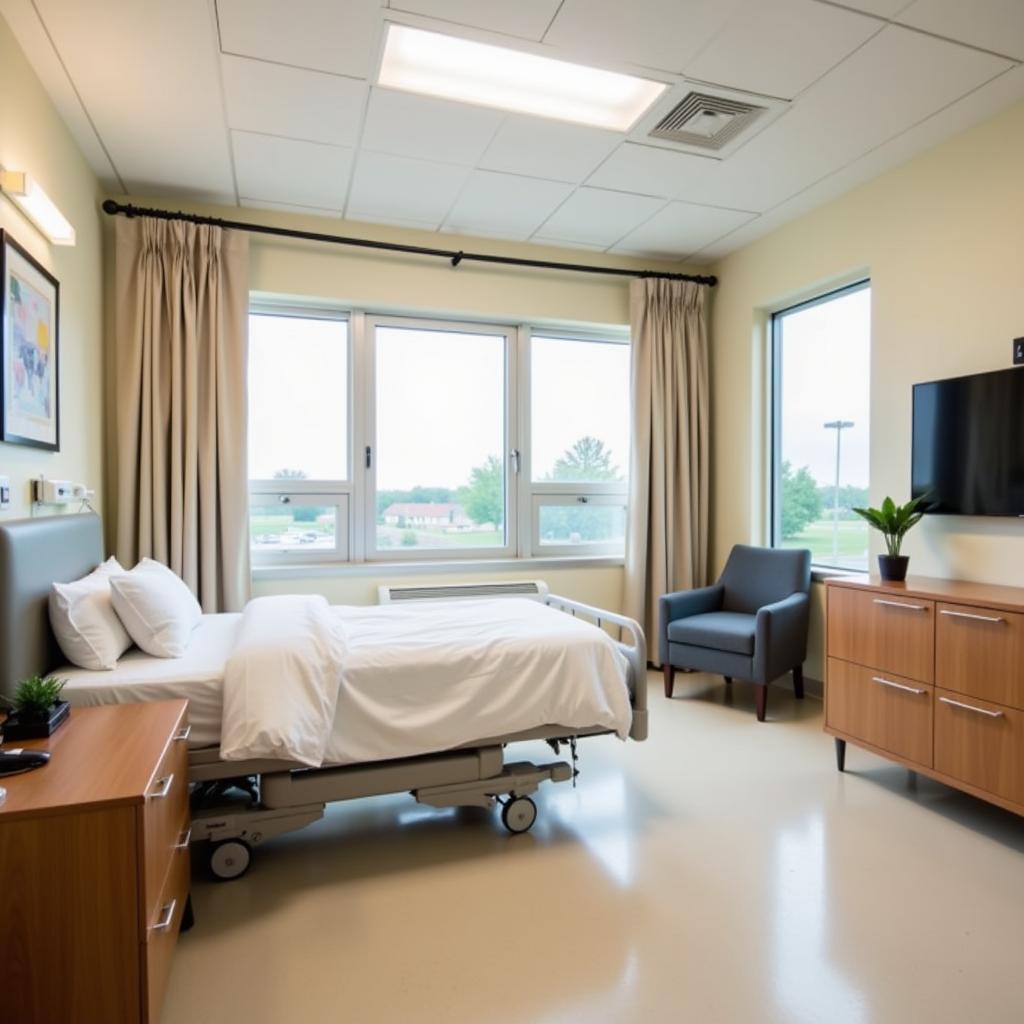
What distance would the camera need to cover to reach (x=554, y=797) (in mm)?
2668

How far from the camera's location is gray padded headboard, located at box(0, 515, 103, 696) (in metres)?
1.76

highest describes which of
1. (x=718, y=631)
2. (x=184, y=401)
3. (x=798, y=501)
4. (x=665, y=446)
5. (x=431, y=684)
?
(x=184, y=401)

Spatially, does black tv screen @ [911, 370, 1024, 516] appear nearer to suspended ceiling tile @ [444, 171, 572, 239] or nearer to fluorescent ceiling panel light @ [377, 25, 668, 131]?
fluorescent ceiling panel light @ [377, 25, 668, 131]

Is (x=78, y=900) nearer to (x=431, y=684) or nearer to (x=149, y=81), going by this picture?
(x=431, y=684)

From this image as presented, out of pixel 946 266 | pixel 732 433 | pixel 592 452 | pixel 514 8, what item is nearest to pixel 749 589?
pixel 732 433

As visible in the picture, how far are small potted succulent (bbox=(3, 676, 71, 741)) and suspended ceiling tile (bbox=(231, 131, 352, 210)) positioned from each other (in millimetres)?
2553

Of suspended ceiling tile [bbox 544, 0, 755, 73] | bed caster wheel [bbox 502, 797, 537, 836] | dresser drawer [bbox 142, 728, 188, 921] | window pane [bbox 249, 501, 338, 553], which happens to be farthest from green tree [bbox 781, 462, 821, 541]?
dresser drawer [bbox 142, 728, 188, 921]

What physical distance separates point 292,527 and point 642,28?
3140 millimetres

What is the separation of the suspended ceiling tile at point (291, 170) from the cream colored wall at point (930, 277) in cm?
270

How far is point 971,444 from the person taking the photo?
9.32 ft

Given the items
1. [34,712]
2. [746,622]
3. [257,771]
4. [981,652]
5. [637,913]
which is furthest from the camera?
[746,622]

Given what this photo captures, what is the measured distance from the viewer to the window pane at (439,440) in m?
4.30

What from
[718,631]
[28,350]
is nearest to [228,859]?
[28,350]

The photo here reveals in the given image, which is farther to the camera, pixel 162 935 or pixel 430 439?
pixel 430 439
